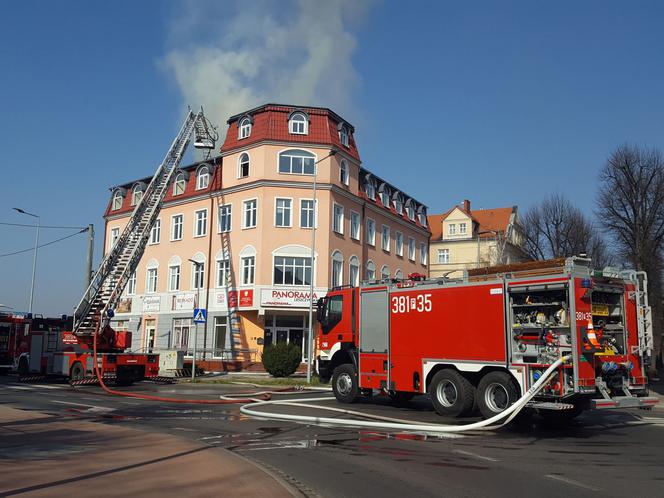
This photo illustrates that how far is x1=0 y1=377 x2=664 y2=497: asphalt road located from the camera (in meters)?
7.11

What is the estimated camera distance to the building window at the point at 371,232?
136 feet

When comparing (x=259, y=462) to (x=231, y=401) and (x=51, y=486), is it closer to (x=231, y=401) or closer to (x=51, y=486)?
(x=51, y=486)

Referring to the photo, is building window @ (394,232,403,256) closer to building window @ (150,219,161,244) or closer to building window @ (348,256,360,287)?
building window @ (348,256,360,287)

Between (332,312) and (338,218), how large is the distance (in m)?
20.1

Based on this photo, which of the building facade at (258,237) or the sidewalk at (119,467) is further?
the building facade at (258,237)

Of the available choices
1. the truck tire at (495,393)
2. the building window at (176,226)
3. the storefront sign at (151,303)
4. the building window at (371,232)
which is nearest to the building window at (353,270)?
the building window at (371,232)

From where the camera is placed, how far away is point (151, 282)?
4194 cm

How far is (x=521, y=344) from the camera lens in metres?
11.9

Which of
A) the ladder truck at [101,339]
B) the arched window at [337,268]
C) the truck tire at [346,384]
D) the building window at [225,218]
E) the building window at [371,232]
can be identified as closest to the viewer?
the truck tire at [346,384]

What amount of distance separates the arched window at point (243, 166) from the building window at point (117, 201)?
14182 millimetres

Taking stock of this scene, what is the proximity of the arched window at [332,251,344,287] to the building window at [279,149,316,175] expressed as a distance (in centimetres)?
524

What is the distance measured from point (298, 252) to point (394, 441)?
24.9m

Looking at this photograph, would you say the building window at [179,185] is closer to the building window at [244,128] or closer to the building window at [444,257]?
the building window at [244,128]

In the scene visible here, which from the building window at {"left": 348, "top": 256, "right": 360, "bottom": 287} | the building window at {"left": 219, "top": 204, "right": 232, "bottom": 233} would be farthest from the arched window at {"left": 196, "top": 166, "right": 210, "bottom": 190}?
the building window at {"left": 348, "top": 256, "right": 360, "bottom": 287}
